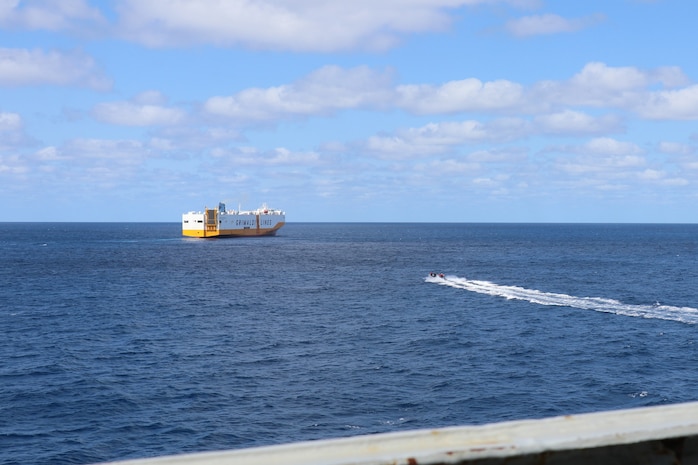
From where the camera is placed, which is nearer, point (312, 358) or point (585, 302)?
point (312, 358)

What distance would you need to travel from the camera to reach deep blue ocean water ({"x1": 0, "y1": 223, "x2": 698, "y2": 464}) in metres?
32.2

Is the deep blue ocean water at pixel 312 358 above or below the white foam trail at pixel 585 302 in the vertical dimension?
below

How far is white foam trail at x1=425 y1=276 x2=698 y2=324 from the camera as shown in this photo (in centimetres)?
6309

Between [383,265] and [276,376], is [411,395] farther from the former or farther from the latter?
[383,265]

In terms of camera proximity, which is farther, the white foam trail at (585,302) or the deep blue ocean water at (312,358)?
the white foam trail at (585,302)

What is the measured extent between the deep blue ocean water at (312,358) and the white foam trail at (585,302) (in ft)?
1.04

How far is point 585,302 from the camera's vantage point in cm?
7112

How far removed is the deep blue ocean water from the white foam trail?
0.32 metres

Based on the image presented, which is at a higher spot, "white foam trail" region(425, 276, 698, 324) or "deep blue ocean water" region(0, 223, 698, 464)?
"white foam trail" region(425, 276, 698, 324)

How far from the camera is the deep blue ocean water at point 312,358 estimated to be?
32188mm

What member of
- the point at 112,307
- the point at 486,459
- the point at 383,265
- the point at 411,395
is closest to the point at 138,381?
the point at 411,395

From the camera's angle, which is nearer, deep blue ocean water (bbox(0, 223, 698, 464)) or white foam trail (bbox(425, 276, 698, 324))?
deep blue ocean water (bbox(0, 223, 698, 464))

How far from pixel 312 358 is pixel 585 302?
3712 centimetres

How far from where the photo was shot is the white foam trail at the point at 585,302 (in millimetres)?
63094
